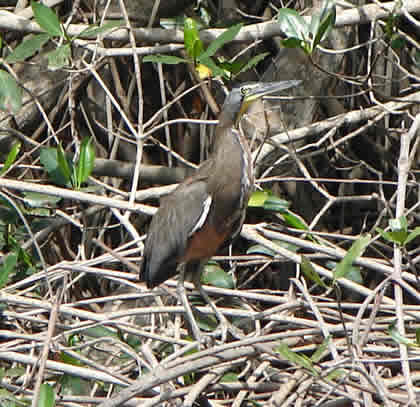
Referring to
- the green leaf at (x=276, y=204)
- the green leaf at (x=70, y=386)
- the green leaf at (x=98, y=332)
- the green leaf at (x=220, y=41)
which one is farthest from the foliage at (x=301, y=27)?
the green leaf at (x=70, y=386)

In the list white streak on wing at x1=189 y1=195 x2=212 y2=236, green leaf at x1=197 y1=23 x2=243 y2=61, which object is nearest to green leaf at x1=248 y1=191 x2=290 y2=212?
white streak on wing at x1=189 y1=195 x2=212 y2=236

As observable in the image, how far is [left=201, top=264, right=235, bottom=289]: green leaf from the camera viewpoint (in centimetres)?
336

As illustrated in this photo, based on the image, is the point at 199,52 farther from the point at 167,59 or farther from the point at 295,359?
the point at 295,359

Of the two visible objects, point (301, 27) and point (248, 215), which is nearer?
point (301, 27)

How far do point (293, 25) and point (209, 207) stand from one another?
2.61 ft

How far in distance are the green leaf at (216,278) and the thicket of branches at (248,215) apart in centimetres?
1

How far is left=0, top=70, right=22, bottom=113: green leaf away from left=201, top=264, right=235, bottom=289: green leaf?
1.02 meters

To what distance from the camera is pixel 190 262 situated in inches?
137

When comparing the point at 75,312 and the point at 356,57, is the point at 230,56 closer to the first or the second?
the point at 356,57

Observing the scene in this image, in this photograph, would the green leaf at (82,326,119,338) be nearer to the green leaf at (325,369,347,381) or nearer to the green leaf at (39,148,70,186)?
the green leaf at (39,148,70,186)

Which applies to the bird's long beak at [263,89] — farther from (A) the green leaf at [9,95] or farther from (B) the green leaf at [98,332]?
(B) the green leaf at [98,332]

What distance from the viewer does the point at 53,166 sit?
3.35 m

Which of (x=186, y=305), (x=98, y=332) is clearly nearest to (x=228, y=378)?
(x=186, y=305)

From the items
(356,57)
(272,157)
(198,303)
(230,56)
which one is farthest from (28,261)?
(356,57)
